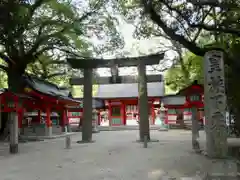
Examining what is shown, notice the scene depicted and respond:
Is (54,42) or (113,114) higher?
(54,42)

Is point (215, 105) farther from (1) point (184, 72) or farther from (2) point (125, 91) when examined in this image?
(2) point (125, 91)

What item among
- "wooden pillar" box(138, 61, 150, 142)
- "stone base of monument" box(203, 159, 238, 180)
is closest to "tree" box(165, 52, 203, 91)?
"wooden pillar" box(138, 61, 150, 142)

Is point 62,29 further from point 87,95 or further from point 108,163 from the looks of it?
point 108,163

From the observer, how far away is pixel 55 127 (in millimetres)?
23828

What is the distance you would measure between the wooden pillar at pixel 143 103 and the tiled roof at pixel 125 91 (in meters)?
16.3

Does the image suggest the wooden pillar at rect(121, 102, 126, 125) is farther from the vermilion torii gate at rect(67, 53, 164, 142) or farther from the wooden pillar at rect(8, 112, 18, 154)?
the wooden pillar at rect(8, 112, 18, 154)

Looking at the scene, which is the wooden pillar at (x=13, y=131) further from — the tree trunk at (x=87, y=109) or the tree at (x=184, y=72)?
the tree at (x=184, y=72)

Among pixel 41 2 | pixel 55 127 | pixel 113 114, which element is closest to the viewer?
pixel 41 2

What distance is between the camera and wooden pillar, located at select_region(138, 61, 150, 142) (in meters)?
16.1

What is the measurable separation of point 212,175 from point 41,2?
13.3m

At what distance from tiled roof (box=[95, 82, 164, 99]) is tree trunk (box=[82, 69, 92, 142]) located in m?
16.2

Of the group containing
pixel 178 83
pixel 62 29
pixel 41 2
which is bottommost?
pixel 178 83

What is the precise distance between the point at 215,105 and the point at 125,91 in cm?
2557

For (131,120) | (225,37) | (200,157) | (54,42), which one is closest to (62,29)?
(54,42)
